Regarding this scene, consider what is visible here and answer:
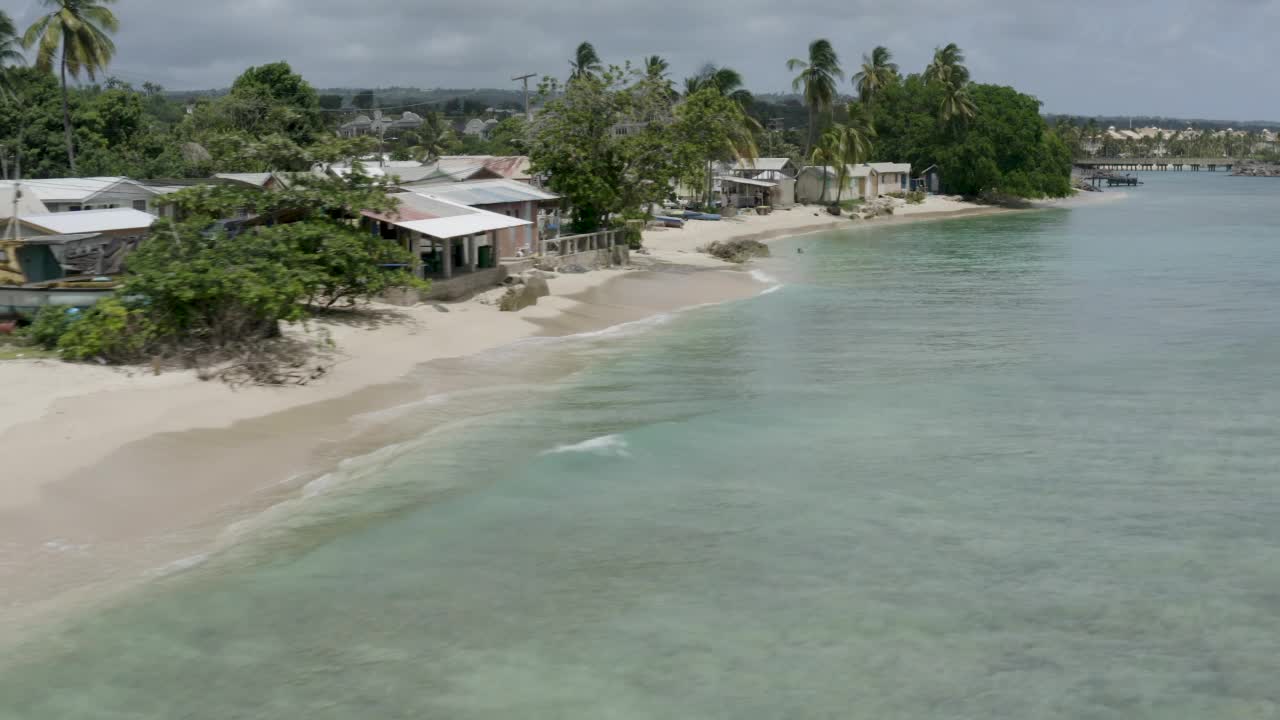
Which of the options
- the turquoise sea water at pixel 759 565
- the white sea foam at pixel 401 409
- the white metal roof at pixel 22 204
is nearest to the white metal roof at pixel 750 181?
the turquoise sea water at pixel 759 565

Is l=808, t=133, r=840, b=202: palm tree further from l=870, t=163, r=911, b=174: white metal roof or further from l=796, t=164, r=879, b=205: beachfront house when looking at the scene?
l=870, t=163, r=911, b=174: white metal roof

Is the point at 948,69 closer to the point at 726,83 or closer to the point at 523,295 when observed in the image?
the point at 726,83

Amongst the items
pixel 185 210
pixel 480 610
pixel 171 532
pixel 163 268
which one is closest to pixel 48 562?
pixel 171 532

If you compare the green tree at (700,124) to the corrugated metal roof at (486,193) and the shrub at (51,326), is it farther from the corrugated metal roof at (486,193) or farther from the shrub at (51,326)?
the shrub at (51,326)

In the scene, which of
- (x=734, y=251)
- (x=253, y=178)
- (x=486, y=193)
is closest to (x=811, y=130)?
(x=734, y=251)

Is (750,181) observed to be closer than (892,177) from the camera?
Yes

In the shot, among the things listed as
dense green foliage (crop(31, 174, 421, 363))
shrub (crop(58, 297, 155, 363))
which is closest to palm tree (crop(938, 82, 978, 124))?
dense green foliage (crop(31, 174, 421, 363))
